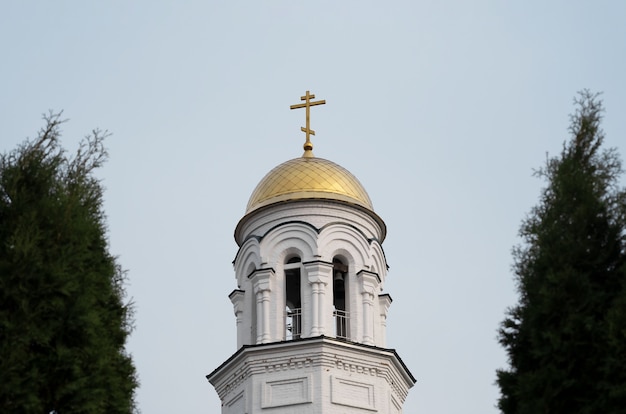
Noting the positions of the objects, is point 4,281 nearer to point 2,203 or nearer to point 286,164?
point 2,203

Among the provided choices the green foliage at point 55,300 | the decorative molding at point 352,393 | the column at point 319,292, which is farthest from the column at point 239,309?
the green foliage at point 55,300

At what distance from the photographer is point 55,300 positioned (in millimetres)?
17000

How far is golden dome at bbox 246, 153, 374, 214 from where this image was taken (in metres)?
29.7

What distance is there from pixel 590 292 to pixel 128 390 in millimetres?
6284

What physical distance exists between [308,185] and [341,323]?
3206mm

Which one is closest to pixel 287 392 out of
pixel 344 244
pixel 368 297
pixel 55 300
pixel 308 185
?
pixel 368 297

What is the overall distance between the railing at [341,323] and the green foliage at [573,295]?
433 inches

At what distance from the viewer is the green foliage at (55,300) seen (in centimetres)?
1659

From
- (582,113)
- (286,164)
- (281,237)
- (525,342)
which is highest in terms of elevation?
(286,164)

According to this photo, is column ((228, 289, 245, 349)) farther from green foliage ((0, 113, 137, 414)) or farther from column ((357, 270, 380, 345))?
green foliage ((0, 113, 137, 414))

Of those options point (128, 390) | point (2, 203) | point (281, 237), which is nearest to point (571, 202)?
point (128, 390)

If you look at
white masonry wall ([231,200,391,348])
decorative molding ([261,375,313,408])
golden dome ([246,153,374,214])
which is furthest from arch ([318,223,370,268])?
decorative molding ([261,375,313,408])

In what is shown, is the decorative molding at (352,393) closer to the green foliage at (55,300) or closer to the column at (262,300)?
the column at (262,300)

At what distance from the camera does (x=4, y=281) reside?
16.9 metres
